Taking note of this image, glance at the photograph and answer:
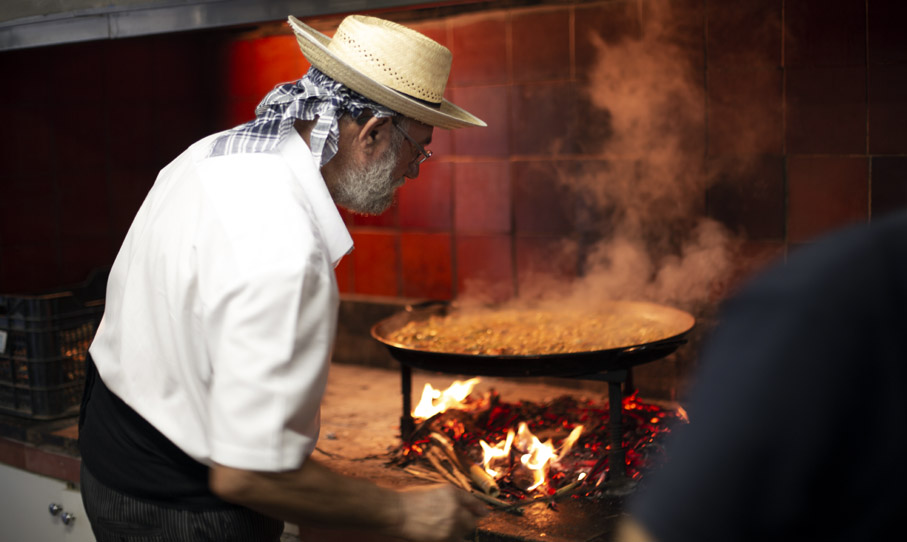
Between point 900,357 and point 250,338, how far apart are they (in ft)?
3.78

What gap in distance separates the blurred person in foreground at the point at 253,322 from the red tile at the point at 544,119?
237cm

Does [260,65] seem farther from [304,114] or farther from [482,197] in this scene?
[304,114]

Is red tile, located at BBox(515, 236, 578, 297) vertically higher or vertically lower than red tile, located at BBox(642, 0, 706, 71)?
lower

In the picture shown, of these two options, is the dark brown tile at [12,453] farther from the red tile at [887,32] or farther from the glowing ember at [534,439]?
the red tile at [887,32]

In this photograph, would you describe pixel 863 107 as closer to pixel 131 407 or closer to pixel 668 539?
pixel 131 407

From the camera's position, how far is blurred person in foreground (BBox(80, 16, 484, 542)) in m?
1.64

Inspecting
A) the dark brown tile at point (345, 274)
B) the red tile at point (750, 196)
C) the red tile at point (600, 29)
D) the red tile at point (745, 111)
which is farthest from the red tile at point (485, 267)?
the red tile at point (745, 111)

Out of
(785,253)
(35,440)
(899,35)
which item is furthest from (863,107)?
(35,440)

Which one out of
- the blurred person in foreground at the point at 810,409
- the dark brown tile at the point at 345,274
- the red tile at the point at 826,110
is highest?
the red tile at the point at 826,110

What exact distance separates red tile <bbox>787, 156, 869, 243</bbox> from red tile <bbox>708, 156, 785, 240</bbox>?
0.06 meters

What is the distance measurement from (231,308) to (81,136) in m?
4.10

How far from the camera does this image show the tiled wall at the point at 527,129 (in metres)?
3.92

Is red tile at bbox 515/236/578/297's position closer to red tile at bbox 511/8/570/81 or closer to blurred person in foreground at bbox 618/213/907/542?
red tile at bbox 511/8/570/81

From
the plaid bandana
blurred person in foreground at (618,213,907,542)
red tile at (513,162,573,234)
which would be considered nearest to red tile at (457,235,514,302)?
red tile at (513,162,573,234)
